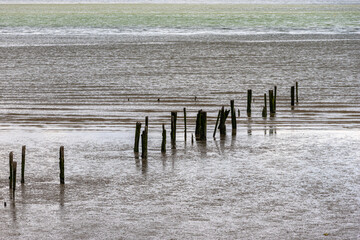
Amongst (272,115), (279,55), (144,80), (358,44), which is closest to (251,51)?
(279,55)

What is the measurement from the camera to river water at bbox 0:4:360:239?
12508 millimetres

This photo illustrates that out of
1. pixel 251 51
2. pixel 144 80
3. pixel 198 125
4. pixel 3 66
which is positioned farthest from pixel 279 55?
pixel 198 125

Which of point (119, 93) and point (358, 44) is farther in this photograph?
point (358, 44)

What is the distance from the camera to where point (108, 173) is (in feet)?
51.7

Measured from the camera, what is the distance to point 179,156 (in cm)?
1727

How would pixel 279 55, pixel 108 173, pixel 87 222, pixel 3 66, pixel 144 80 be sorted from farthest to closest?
pixel 279 55 < pixel 3 66 < pixel 144 80 < pixel 108 173 < pixel 87 222

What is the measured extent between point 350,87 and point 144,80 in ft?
29.9

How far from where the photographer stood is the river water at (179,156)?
41.0ft

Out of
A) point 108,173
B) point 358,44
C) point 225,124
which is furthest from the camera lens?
point 358,44

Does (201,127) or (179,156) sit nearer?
(179,156)

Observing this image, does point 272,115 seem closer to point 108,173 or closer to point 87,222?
point 108,173

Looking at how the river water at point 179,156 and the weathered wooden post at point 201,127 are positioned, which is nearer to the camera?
the river water at point 179,156

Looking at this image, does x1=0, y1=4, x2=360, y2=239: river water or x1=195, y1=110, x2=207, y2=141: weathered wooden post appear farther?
x1=195, y1=110, x2=207, y2=141: weathered wooden post

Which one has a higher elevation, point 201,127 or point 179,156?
point 201,127
